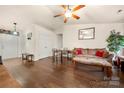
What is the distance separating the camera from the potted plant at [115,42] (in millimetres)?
2542

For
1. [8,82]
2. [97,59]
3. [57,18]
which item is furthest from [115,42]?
[8,82]

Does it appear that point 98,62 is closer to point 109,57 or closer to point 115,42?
point 109,57

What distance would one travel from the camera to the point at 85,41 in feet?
9.54

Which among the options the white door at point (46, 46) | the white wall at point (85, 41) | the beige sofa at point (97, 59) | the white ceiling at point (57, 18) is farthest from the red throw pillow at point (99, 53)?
the white door at point (46, 46)

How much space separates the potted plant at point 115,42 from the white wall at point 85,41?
124mm

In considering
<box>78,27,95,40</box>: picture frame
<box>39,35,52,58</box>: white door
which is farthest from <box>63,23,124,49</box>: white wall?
<box>39,35,52,58</box>: white door

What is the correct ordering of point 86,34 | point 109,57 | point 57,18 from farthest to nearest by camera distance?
point 109,57 < point 86,34 < point 57,18

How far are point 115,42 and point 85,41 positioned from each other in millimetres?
805

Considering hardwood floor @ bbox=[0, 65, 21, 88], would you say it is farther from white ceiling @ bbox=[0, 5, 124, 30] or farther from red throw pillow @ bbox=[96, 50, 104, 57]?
red throw pillow @ bbox=[96, 50, 104, 57]

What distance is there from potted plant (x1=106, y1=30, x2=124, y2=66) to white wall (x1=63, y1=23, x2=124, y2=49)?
0.41 ft
